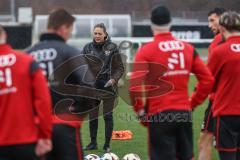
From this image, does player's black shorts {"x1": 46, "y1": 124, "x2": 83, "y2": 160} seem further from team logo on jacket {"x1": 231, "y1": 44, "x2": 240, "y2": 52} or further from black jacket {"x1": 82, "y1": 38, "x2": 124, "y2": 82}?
black jacket {"x1": 82, "y1": 38, "x2": 124, "y2": 82}

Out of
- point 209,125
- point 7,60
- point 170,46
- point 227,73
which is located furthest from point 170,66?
point 209,125

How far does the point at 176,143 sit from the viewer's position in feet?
22.1

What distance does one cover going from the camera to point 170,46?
661 centimetres

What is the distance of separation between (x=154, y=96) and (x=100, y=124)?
6.78 metres

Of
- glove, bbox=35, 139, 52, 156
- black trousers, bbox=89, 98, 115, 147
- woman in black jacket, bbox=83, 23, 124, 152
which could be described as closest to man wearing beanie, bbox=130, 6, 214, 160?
glove, bbox=35, 139, 52, 156

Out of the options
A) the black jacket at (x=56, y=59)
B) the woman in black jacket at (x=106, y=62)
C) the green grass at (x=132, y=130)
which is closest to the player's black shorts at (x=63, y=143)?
the black jacket at (x=56, y=59)

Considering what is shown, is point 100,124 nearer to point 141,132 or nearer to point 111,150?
point 141,132

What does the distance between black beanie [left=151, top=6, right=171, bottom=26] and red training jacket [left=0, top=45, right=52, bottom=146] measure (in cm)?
157

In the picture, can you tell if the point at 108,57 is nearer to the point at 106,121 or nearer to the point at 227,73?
the point at 106,121

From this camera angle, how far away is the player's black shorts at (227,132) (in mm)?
7219

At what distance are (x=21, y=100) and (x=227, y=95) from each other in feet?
8.42

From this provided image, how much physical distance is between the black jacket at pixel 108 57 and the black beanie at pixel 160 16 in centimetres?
347

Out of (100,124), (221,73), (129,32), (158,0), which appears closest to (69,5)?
(158,0)

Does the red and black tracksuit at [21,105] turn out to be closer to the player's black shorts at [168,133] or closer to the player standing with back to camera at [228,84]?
the player's black shorts at [168,133]
